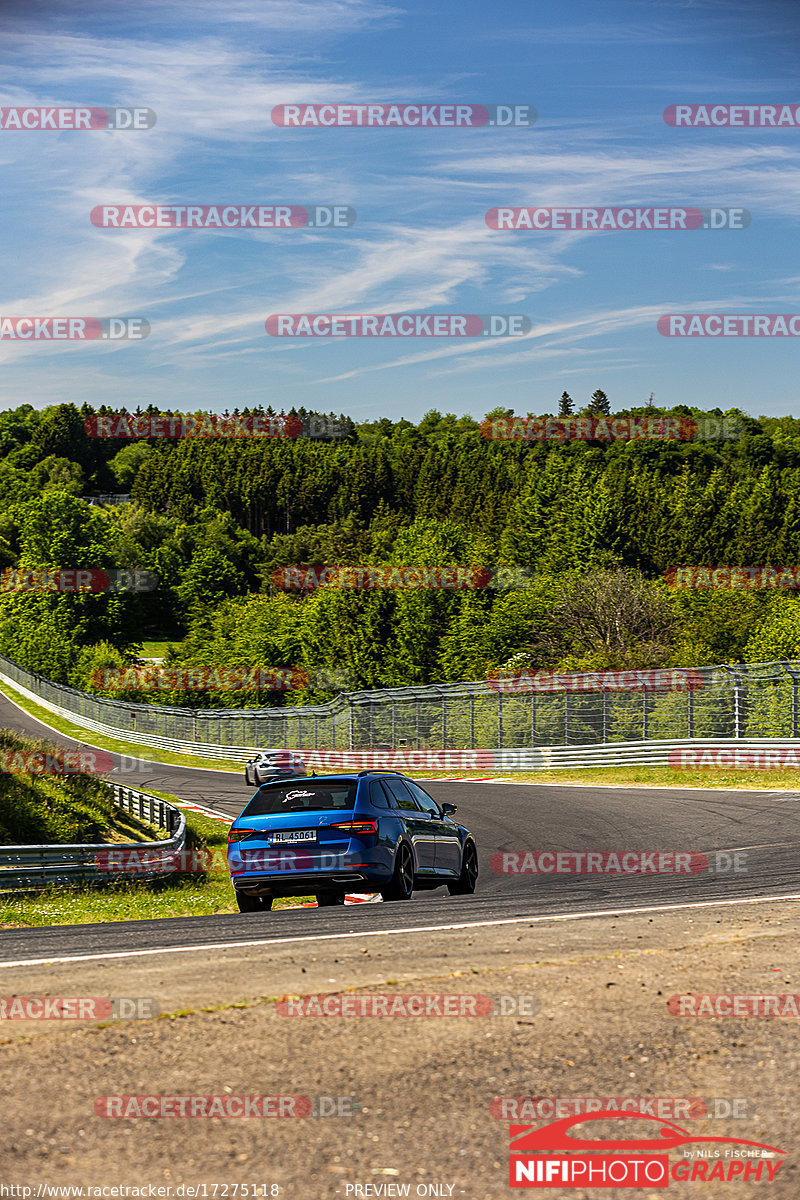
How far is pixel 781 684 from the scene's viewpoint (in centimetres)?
2717

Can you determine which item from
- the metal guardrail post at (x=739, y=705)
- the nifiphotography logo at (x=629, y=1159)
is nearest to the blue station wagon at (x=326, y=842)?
the nifiphotography logo at (x=629, y=1159)

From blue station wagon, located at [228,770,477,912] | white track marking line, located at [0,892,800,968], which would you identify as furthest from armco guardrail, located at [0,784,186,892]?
white track marking line, located at [0,892,800,968]

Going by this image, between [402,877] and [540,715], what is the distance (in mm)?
24008

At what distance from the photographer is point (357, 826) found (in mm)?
11789

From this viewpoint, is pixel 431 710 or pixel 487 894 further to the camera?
pixel 431 710

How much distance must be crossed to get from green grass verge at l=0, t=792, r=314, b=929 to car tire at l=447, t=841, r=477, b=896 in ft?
9.60

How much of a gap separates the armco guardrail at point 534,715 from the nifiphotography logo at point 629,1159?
75.8 ft

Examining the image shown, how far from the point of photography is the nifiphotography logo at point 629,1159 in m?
4.23

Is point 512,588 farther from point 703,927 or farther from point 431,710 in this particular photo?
point 703,927

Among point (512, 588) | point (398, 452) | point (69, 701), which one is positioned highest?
point (398, 452)

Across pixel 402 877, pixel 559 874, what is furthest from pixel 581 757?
pixel 402 877

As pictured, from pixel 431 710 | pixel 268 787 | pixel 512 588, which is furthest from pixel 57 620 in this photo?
pixel 268 787

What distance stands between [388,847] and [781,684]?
17669mm

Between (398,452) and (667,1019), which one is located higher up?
(398,452)
